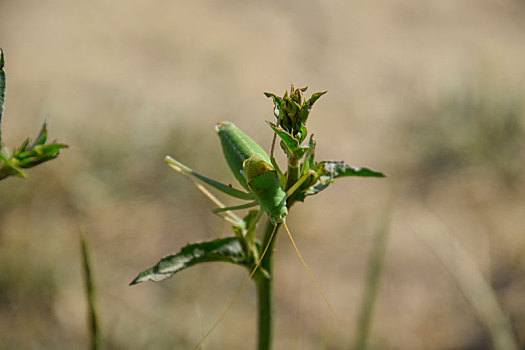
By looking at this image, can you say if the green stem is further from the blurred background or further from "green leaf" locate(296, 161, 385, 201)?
the blurred background

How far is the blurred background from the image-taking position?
94.3 inches

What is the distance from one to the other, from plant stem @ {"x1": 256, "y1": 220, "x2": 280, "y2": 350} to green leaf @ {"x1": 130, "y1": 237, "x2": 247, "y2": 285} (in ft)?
0.15

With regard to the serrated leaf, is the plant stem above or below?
below

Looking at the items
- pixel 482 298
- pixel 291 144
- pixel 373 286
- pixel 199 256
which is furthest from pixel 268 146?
pixel 291 144

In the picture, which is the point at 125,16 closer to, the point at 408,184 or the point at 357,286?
the point at 408,184

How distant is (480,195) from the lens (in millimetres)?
3381

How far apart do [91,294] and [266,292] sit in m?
0.25

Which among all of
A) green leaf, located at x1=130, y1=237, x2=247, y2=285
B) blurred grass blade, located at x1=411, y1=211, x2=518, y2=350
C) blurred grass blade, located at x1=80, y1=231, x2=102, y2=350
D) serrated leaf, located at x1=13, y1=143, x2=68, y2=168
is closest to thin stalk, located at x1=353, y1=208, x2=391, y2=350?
blurred grass blade, located at x1=411, y1=211, x2=518, y2=350

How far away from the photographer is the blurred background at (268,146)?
240cm

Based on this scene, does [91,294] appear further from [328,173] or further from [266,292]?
[328,173]

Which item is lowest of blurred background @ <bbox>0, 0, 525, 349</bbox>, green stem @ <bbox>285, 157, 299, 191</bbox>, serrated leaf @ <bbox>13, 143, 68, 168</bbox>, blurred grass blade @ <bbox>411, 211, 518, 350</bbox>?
serrated leaf @ <bbox>13, 143, 68, 168</bbox>

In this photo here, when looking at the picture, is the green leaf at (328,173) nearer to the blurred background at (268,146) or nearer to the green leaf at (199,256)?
the green leaf at (199,256)

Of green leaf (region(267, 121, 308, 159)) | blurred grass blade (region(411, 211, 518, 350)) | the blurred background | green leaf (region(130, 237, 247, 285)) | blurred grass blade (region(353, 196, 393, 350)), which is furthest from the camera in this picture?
the blurred background

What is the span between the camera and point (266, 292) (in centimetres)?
72
